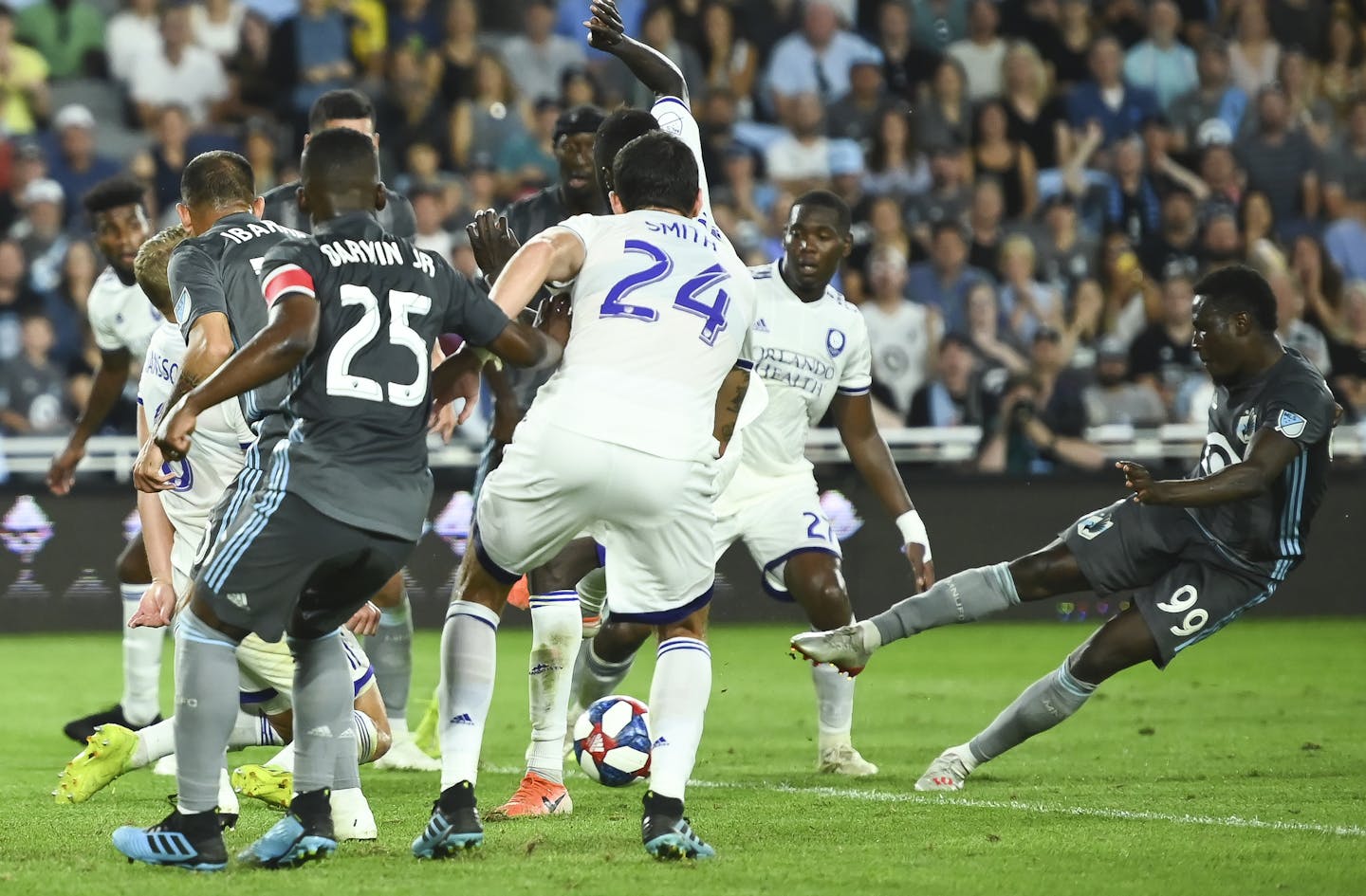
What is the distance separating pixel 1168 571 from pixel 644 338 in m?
2.69

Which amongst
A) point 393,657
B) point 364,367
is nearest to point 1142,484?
point 364,367

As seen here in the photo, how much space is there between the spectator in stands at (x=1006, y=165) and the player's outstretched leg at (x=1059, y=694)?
1072 centimetres

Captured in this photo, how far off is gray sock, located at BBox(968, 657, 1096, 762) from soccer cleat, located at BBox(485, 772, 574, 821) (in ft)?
5.66

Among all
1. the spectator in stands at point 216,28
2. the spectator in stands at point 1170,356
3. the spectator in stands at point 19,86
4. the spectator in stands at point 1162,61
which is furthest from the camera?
the spectator in stands at point 1162,61

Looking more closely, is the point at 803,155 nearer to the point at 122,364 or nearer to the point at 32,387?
the point at 32,387

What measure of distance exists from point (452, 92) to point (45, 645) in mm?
6589

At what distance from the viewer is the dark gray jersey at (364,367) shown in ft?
16.8

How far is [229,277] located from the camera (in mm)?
6000

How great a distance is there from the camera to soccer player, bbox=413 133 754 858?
5.50 m

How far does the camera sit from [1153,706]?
10.2 m

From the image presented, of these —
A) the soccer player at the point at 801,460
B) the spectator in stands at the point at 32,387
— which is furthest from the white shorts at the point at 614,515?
the spectator in stands at the point at 32,387

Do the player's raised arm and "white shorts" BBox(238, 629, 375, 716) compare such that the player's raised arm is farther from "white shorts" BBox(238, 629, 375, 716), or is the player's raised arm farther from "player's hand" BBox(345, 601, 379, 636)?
"white shorts" BBox(238, 629, 375, 716)

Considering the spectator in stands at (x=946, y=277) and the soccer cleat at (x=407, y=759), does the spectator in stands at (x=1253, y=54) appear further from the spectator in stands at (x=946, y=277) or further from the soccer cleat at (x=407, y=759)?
the soccer cleat at (x=407, y=759)

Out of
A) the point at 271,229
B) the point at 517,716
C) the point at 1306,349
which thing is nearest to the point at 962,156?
the point at 1306,349
